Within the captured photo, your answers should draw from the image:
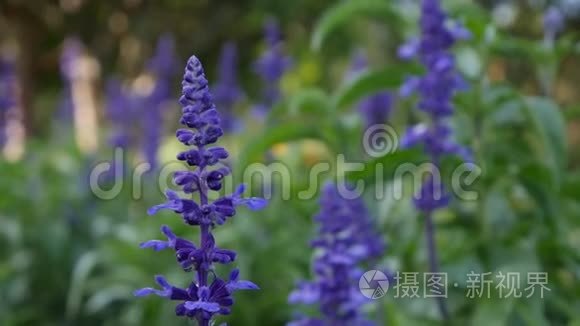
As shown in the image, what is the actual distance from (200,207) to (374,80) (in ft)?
6.93

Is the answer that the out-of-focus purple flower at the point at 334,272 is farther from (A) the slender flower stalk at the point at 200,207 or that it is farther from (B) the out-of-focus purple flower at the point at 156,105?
(B) the out-of-focus purple flower at the point at 156,105

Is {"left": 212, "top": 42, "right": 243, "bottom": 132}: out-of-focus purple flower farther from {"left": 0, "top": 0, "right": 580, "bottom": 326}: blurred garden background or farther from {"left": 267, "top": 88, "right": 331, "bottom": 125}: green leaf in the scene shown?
{"left": 267, "top": 88, "right": 331, "bottom": 125}: green leaf

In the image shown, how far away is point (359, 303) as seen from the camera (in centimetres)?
283

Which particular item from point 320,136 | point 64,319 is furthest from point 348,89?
point 64,319

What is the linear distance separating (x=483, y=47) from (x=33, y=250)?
3.27m

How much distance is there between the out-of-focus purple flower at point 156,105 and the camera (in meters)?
6.16

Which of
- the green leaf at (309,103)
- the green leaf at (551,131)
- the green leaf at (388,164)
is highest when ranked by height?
the green leaf at (309,103)

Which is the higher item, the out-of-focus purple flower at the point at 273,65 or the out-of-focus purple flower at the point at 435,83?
the out-of-focus purple flower at the point at 273,65

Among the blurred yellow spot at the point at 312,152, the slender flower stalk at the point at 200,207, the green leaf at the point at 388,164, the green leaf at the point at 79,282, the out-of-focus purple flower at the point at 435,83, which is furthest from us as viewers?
the blurred yellow spot at the point at 312,152

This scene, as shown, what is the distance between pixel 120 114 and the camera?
7281mm

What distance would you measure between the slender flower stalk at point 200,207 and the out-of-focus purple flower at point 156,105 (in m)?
4.30

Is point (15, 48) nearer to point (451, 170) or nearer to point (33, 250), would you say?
point (33, 250)

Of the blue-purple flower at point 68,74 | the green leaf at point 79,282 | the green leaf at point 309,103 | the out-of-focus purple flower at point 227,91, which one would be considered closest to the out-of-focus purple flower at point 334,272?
the green leaf at point 309,103

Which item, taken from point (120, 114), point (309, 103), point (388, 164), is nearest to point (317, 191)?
point (309, 103)
